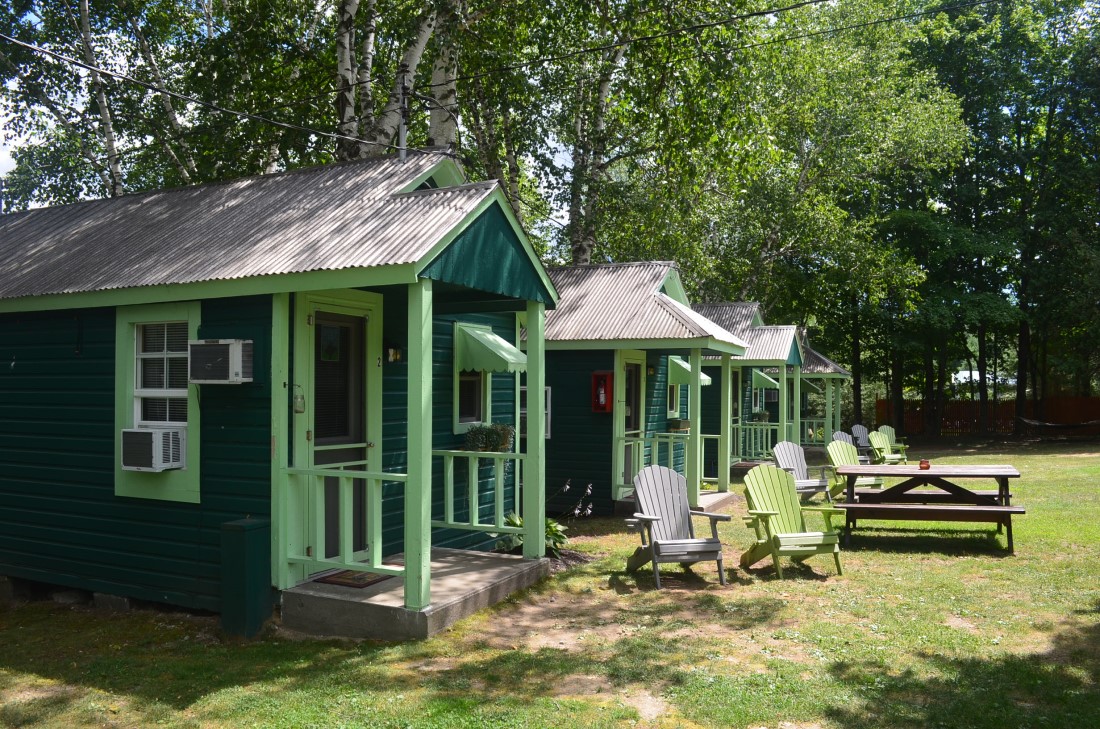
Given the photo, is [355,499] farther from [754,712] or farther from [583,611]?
[754,712]

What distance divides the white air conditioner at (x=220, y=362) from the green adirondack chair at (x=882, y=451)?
12518mm

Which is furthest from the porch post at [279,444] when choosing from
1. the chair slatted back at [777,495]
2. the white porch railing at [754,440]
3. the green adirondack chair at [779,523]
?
the white porch railing at [754,440]

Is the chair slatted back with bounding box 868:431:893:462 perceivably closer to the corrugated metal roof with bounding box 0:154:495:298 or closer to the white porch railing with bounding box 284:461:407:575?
the corrugated metal roof with bounding box 0:154:495:298

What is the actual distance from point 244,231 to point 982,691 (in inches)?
245

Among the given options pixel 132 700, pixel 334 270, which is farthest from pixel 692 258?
pixel 132 700

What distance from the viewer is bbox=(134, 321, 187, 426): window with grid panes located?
670 centimetres

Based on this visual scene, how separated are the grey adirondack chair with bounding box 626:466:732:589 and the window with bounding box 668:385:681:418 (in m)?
6.59

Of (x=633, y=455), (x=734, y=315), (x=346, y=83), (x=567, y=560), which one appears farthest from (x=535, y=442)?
(x=734, y=315)

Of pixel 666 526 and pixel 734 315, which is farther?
pixel 734 315

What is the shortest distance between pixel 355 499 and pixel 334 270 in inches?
92.3

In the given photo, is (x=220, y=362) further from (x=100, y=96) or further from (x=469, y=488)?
(x=100, y=96)

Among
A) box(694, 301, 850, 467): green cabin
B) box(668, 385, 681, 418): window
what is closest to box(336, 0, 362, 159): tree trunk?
box(668, 385, 681, 418): window

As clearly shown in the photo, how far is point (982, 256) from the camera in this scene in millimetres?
27859

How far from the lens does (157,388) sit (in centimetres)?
682
